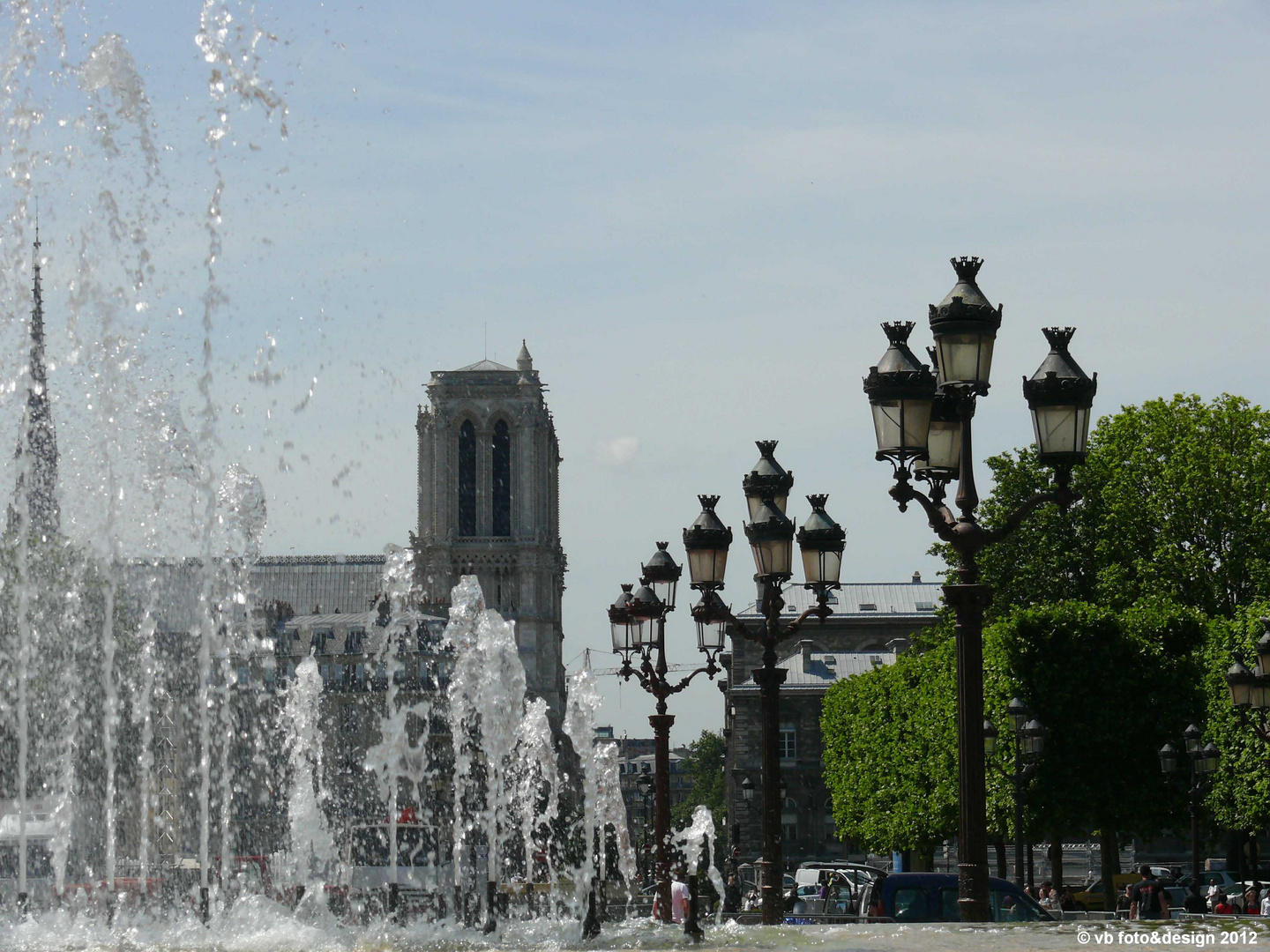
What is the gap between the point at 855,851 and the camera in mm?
86312

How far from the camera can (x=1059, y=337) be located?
11.8 m

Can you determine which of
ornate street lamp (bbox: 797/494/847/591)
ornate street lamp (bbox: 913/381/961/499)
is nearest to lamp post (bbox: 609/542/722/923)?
ornate street lamp (bbox: 797/494/847/591)

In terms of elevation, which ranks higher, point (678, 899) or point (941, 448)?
point (941, 448)

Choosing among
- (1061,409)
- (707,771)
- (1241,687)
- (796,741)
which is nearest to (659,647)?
(1241,687)

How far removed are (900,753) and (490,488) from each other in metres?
89.0

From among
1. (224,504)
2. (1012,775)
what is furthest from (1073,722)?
(224,504)

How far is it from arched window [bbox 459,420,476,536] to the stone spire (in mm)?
93505

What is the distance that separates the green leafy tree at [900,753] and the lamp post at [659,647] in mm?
18526

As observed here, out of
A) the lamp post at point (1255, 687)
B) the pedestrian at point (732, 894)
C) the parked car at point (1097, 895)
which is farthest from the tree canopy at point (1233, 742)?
the lamp post at point (1255, 687)

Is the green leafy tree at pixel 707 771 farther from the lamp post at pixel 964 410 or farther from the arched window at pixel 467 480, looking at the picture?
the lamp post at pixel 964 410

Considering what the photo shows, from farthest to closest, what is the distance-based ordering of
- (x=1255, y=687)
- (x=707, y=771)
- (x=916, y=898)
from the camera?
(x=707, y=771), (x=1255, y=687), (x=916, y=898)

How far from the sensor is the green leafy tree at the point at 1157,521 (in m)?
43.1

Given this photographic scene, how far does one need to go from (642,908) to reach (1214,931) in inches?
482

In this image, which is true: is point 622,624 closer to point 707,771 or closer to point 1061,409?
point 1061,409
